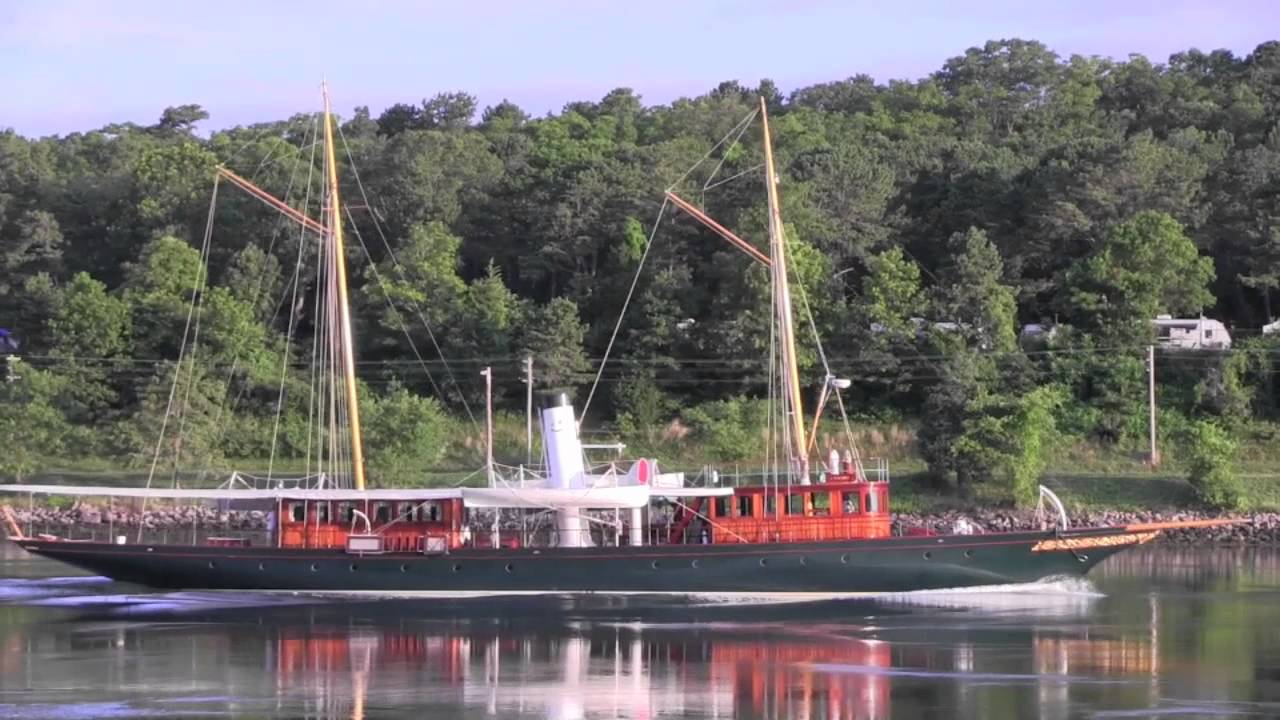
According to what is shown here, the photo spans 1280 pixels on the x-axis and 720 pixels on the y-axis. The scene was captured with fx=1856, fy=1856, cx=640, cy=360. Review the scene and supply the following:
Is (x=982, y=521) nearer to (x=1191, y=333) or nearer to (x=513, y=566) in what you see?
(x=1191, y=333)

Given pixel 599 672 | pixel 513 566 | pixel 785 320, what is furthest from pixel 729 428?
pixel 599 672

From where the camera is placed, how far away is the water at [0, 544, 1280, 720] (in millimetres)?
34438

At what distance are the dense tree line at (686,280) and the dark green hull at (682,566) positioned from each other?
2027cm

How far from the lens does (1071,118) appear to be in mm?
120625

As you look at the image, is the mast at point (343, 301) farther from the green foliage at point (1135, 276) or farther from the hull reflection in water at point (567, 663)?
the green foliage at point (1135, 276)

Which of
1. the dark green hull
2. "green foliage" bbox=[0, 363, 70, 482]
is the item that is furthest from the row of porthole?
"green foliage" bbox=[0, 363, 70, 482]

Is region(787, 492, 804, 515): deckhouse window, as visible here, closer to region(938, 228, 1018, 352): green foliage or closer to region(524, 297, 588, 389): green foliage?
region(938, 228, 1018, 352): green foliage

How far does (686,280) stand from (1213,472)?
31.1m

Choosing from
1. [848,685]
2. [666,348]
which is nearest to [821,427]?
[666,348]

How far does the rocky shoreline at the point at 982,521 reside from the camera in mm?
66562

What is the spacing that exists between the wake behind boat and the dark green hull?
1.5 inches

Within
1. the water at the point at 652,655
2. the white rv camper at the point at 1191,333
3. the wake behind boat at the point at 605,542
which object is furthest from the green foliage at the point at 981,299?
the wake behind boat at the point at 605,542

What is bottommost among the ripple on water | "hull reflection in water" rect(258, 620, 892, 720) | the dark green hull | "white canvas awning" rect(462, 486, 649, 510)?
"hull reflection in water" rect(258, 620, 892, 720)

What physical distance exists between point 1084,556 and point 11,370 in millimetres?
56063
